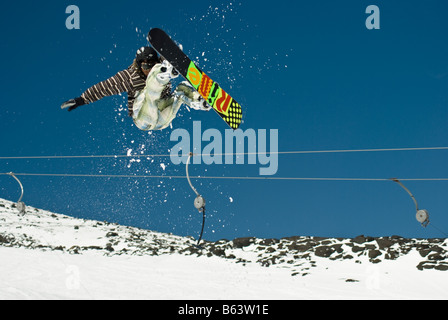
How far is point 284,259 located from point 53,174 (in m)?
8.28

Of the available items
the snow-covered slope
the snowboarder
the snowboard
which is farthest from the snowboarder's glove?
the snow-covered slope

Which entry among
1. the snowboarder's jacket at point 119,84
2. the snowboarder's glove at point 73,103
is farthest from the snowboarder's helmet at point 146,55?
the snowboarder's glove at point 73,103

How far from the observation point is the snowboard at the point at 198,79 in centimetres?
687

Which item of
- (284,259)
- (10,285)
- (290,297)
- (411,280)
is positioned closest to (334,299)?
(290,297)

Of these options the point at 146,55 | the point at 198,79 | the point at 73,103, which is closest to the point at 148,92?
the point at 146,55

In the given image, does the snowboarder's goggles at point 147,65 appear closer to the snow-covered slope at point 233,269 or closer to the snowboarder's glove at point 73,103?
the snowboarder's glove at point 73,103

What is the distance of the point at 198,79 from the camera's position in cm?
727

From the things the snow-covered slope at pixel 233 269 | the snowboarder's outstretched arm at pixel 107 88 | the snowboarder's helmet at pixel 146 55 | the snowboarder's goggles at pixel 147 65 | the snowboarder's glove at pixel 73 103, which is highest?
the snowboarder's helmet at pixel 146 55

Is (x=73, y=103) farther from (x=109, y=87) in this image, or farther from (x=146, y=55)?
(x=146, y=55)

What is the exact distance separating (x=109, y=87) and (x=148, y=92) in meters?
0.67

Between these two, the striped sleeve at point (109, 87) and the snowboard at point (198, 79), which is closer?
the snowboard at point (198, 79)

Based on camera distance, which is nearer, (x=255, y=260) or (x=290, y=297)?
(x=290, y=297)
